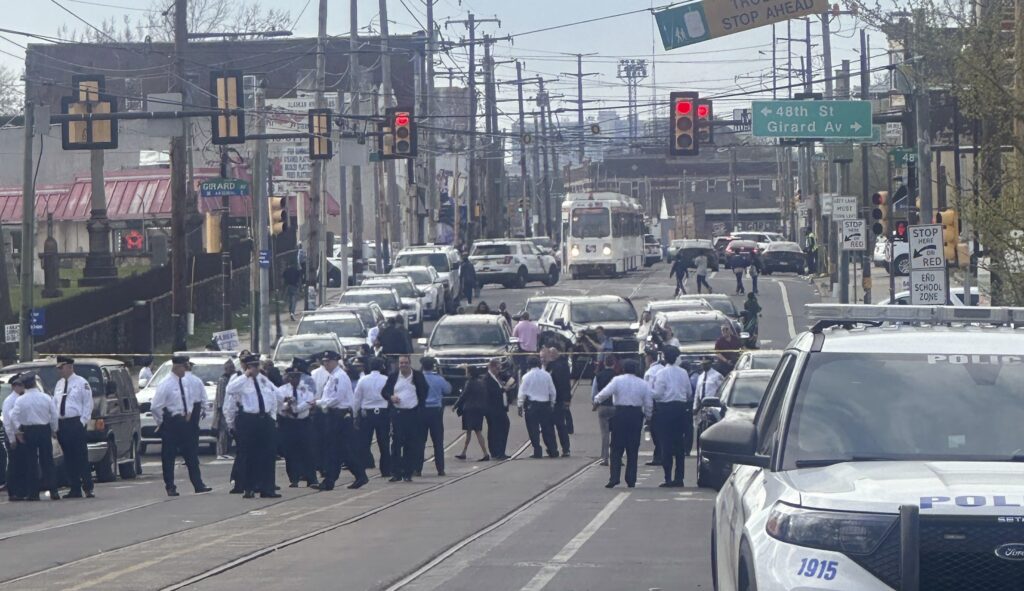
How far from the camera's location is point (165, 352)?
131 feet

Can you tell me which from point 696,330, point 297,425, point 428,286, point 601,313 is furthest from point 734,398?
point 428,286

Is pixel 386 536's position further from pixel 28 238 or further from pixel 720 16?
pixel 28 238

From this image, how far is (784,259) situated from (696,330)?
38372mm

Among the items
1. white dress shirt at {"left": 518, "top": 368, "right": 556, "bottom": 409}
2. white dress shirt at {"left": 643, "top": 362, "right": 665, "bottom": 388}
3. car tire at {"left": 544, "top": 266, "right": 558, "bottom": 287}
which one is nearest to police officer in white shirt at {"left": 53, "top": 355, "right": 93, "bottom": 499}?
white dress shirt at {"left": 518, "top": 368, "right": 556, "bottom": 409}

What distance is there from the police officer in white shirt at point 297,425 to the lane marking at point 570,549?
4.52 m

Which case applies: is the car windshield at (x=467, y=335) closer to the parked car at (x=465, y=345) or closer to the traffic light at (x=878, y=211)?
the parked car at (x=465, y=345)

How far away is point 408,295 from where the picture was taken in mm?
45375

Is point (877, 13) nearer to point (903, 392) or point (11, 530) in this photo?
point (11, 530)

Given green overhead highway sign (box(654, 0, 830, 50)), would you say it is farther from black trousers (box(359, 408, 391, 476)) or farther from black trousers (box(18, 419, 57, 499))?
black trousers (box(18, 419, 57, 499))

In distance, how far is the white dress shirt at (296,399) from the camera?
19953 millimetres

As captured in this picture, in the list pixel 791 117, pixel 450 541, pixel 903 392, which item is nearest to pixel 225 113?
pixel 791 117

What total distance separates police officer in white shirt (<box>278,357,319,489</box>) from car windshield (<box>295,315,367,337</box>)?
14.7m

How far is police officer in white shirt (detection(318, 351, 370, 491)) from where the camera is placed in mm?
19922

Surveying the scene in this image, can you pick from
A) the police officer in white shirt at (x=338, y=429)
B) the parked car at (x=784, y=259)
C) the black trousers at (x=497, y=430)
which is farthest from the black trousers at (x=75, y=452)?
the parked car at (x=784, y=259)
